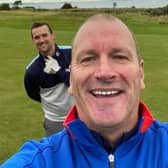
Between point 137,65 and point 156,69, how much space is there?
16171mm

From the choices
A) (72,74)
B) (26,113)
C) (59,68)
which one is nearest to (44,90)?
(59,68)

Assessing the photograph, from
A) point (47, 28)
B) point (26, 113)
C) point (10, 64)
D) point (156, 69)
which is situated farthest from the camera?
point (10, 64)

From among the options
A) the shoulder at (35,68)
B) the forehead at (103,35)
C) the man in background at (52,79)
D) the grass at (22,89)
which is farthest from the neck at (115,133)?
the grass at (22,89)

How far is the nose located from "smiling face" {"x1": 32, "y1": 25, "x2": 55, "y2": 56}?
5.51 m

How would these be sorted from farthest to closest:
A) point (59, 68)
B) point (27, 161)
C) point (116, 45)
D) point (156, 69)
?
point (156, 69)
point (59, 68)
point (116, 45)
point (27, 161)

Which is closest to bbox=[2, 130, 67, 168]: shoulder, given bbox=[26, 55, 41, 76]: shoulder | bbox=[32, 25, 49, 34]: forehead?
bbox=[26, 55, 41, 76]: shoulder

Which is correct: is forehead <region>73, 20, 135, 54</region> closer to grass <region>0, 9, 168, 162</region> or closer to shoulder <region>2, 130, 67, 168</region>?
shoulder <region>2, 130, 67, 168</region>

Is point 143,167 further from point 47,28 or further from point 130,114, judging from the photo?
point 47,28

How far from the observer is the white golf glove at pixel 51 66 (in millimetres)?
7605

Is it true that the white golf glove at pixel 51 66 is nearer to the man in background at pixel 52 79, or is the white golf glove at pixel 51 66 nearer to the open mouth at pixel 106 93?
the man in background at pixel 52 79

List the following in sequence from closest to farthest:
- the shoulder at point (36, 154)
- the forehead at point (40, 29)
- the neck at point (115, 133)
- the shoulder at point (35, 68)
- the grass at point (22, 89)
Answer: the shoulder at point (36, 154), the neck at point (115, 133), the shoulder at point (35, 68), the forehead at point (40, 29), the grass at point (22, 89)

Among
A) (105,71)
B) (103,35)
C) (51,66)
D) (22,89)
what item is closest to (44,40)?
(51,66)

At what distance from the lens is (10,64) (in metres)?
20.0

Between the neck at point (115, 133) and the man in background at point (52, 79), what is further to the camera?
the man in background at point (52, 79)
